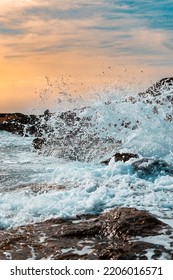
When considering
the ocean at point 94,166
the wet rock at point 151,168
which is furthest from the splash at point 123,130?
the wet rock at point 151,168

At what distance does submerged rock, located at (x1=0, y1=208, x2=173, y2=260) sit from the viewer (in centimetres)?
632

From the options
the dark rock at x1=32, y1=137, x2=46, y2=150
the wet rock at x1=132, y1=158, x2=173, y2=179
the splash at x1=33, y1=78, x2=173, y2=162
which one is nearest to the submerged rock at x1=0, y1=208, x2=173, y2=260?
the wet rock at x1=132, y1=158, x2=173, y2=179

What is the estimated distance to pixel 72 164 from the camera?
14570 mm

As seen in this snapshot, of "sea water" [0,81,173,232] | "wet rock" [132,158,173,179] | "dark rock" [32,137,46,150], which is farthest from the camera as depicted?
"dark rock" [32,137,46,150]

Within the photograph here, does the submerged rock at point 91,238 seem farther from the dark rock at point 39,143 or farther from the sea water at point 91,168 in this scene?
the dark rock at point 39,143

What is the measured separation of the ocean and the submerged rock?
14.9 inches

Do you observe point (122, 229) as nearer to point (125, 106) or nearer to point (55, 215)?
point (55, 215)

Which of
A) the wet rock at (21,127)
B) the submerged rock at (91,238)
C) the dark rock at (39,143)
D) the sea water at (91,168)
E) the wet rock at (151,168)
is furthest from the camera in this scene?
the wet rock at (21,127)

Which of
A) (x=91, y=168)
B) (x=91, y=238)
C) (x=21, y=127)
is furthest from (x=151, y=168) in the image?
(x=21, y=127)

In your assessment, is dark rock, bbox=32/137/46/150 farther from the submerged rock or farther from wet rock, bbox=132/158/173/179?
the submerged rock

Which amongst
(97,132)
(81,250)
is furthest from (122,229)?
(97,132)

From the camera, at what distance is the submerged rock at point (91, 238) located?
6.32 metres

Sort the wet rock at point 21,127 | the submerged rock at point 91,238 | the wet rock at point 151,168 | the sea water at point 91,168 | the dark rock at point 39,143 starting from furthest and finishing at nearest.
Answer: the wet rock at point 21,127
the dark rock at point 39,143
the wet rock at point 151,168
the sea water at point 91,168
the submerged rock at point 91,238
